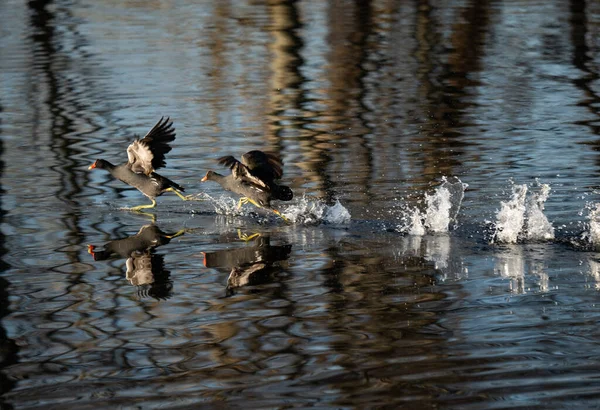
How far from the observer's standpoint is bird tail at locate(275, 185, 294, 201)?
10141 millimetres


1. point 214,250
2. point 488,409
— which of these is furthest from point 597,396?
point 214,250

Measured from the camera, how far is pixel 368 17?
28484mm

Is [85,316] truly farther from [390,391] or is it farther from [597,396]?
[597,396]

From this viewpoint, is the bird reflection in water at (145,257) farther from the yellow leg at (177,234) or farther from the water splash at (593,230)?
the water splash at (593,230)

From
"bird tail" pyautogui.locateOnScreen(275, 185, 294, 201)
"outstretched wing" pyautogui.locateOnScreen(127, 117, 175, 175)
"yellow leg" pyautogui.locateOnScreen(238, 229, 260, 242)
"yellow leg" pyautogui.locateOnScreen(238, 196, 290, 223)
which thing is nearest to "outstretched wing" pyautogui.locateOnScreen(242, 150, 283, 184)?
"bird tail" pyautogui.locateOnScreen(275, 185, 294, 201)

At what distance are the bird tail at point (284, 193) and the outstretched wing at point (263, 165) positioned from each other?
133mm

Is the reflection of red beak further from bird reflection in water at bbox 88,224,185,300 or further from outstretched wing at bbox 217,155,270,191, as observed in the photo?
outstretched wing at bbox 217,155,270,191

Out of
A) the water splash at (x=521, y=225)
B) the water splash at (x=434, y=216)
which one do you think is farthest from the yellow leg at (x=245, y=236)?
the water splash at (x=521, y=225)

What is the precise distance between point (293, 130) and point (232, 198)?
10.6 feet

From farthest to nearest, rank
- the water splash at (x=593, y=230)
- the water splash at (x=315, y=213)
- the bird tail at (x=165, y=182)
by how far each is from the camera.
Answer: the bird tail at (x=165, y=182) < the water splash at (x=315, y=213) < the water splash at (x=593, y=230)

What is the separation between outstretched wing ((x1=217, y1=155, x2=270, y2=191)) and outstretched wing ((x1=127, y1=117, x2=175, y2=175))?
2.51 feet

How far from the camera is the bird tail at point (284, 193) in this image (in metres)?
10.1

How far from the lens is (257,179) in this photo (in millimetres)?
10266

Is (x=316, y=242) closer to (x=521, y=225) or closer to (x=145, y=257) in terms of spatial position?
(x=145, y=257)
